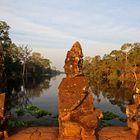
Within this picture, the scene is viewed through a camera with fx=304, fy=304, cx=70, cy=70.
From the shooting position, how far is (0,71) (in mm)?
12016

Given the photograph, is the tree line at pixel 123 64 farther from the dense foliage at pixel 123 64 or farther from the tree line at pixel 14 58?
the tree line at pixel 14 58

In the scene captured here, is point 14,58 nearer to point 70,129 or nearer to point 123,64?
point 123,64

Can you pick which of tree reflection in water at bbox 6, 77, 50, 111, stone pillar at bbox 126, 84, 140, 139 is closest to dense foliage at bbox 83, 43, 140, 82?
tree reflection in water at bbox 6, 77, 50, 111

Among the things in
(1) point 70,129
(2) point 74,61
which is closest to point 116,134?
(1) point 70,129

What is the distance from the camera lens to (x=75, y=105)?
38.7ft

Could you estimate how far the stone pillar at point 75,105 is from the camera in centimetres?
1133

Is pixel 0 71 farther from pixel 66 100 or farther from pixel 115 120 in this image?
pixel 115 120

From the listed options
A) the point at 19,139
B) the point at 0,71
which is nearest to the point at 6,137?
the point at 19,139

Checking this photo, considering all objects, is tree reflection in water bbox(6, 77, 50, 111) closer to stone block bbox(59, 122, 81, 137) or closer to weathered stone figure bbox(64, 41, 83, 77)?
weathered stone figure bbox(64, 41, 83, 77)

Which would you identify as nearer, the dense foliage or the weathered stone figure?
the weathered stone figure

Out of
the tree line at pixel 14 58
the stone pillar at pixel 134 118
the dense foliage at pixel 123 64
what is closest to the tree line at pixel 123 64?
the dense foliage at pixel 123 64

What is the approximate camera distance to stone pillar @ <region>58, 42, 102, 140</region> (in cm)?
1133

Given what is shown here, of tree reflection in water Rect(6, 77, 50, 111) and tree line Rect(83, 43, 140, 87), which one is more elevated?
tree line Rect(83, 43, 140, 87)

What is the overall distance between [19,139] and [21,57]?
7643 centimetres
